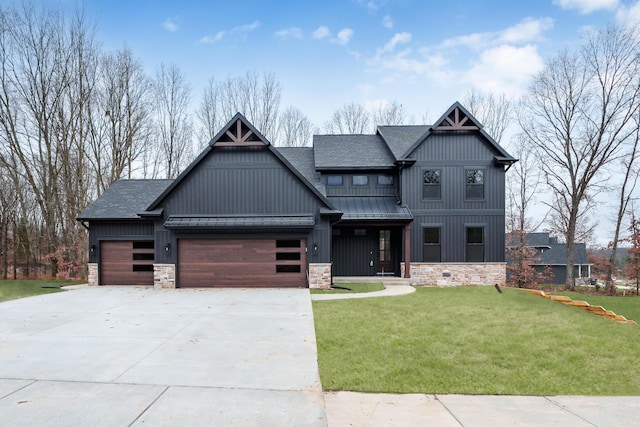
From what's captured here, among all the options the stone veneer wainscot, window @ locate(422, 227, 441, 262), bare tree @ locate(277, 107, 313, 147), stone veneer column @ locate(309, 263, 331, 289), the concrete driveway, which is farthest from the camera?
bare tree @ locate(277, 107, 313, 147)

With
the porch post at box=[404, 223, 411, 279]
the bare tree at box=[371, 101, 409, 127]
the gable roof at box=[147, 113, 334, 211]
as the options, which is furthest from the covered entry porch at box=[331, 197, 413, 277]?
the bare tree at box=[371, 101, 409, 127]

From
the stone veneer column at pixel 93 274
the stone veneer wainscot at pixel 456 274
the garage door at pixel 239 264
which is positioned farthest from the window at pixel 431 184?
the stone veneer column at pixel 93 274

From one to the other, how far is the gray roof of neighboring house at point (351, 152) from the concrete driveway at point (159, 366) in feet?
30.1

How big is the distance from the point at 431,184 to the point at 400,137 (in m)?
3.58

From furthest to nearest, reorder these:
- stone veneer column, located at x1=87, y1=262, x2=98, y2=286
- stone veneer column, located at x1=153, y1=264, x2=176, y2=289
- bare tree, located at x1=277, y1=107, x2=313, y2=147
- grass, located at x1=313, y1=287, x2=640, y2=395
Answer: bare tree, located at x1=277, y1=107, x2=313, y2=147 < stone veneer column, located at x1=87, y1=262, x2=98, y2=286 < stone veneer column, located at x1=153, y1=264, x2=176, y2=289 < grass, located at x1=313, y1=287, x2=640, y2=395

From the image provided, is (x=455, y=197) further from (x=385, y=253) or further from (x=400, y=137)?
(x=400, y=137)

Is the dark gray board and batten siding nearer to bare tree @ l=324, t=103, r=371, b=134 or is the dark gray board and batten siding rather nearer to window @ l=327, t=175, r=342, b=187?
window @ l=327, t=175, r=342, b=187

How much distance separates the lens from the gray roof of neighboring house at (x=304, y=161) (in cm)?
1694

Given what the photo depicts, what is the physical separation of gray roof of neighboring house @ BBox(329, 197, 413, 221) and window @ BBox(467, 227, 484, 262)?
10.7ft

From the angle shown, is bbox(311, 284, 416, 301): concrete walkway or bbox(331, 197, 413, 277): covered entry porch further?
bbox(331, 197, 413, 277): covered entry porch

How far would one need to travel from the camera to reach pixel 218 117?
989 inches

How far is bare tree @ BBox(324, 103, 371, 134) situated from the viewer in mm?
27453

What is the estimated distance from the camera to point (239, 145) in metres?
13.2

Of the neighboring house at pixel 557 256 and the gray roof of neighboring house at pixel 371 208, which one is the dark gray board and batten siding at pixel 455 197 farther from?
the neighboring house at pixel 557 256
